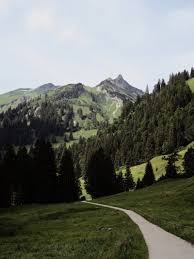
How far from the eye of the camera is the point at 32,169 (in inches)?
3735

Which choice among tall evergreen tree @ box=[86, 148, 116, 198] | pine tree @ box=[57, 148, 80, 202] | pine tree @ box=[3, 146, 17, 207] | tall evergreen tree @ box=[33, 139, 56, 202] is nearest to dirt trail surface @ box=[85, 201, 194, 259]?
pine tree @ box=[3, 146, 17, 207]

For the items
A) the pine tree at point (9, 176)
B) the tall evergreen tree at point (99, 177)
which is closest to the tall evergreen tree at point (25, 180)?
the pine tree at point (9, 176)

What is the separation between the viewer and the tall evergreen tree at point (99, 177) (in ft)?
372

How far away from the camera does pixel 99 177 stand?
113 meters

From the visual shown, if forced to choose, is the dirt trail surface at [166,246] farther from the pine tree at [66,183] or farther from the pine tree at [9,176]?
the pine tree at [66,183]

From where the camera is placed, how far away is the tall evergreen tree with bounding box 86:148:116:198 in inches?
4466

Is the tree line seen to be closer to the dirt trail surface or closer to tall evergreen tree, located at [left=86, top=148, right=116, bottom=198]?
tall evergreen tree, located at [left=86, top=148, right=116, bottom=198]

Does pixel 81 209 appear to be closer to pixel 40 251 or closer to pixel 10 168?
pixel 10 168

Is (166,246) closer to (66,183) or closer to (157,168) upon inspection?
(66,183)

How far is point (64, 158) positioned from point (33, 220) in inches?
1870

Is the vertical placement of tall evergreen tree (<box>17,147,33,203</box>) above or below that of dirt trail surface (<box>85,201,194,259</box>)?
above

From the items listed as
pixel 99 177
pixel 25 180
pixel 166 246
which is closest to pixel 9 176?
pixel 25 180

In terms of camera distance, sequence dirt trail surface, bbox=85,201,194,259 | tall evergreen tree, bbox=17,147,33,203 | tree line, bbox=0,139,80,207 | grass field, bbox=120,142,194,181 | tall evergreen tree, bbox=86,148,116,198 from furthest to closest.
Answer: grass field, bbox=120,142,194,181, tall evergreen tree, bbox=86,148,116,198, tall evergreen tree, bbox=17,147,33,203, tree line, bbox=0,139,80,207, dirt trail surface, bbox=85,201,194,259

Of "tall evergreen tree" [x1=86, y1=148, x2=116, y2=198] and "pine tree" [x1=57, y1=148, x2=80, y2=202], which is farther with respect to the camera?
"tall evergreen tree" [x1=86, y1=148, x2=116, y2=198]
